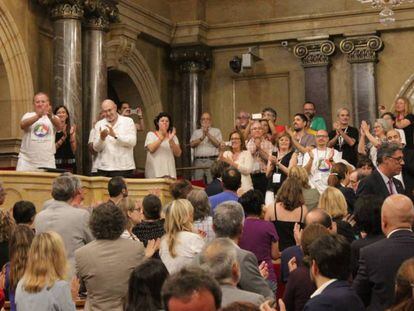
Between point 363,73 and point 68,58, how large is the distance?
252 inches

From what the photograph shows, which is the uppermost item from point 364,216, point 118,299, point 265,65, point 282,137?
point 265,65

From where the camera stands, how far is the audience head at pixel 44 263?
5273 mm

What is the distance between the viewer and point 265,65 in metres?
19.4

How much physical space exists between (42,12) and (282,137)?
16.6 feet

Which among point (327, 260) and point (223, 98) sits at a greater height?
point (223, 98)

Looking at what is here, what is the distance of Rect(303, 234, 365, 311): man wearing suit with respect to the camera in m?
4.64

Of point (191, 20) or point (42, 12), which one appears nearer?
point (42, 12)

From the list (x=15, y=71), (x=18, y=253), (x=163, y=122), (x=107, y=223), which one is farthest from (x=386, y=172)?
(x=15, y=71)

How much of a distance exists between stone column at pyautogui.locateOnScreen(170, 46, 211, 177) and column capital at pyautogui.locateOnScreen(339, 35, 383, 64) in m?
A: 3.02

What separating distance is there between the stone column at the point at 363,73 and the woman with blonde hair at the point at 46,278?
13.5 meters

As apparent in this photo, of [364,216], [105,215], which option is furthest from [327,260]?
[105,215]

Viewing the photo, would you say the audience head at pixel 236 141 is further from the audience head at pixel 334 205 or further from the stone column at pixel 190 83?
the stone column at pixel 190 83

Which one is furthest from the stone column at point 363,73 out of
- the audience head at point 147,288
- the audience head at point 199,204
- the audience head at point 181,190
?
the audience head at point 147,288

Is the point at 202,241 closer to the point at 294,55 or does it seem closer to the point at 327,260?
the point at 327,260
